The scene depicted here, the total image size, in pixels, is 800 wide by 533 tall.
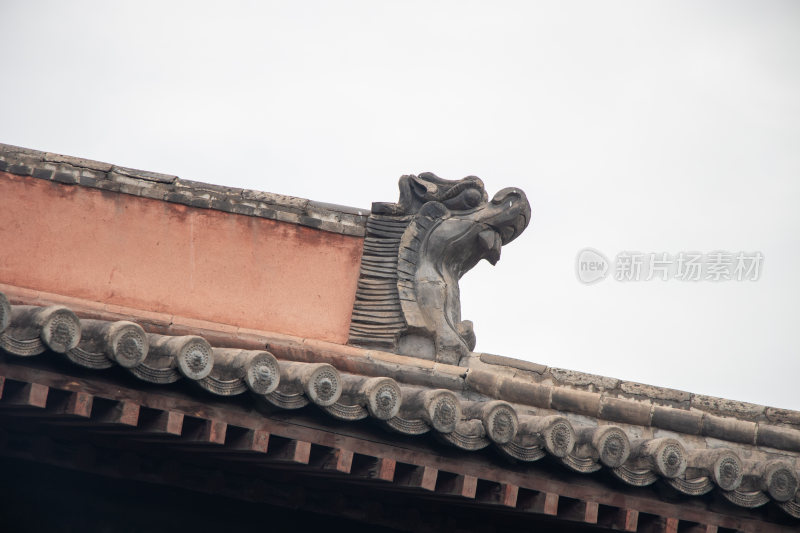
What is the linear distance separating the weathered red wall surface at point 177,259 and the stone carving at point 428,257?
20 centimetres

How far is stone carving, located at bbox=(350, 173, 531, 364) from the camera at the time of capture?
22.7 feet

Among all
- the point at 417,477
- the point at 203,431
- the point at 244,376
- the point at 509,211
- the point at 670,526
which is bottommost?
the point at 670,526

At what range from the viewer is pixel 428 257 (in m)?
7.09

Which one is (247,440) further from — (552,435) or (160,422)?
(552,435)

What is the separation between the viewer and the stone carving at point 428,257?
6930 millimetres

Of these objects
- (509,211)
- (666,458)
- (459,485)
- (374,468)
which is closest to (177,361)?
(374,468)

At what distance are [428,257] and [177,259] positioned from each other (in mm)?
1696

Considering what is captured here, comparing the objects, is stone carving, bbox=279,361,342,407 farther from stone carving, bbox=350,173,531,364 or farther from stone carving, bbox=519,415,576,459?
stone carving, bbox=350,173,531,364

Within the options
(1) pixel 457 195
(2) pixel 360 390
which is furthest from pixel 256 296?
(2) pixel 360 390

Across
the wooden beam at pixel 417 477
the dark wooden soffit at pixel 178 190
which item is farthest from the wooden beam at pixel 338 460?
the dark wooden soffit at pixel 178 190

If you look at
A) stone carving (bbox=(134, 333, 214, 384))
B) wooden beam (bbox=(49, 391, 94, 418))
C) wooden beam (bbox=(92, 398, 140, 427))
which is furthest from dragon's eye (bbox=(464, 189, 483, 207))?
wooden beam (bbox=(49, 391, 94, 418))

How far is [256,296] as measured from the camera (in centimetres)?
721

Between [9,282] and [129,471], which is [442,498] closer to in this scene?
[129,471]

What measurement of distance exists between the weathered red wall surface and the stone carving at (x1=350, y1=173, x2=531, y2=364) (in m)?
0.20
